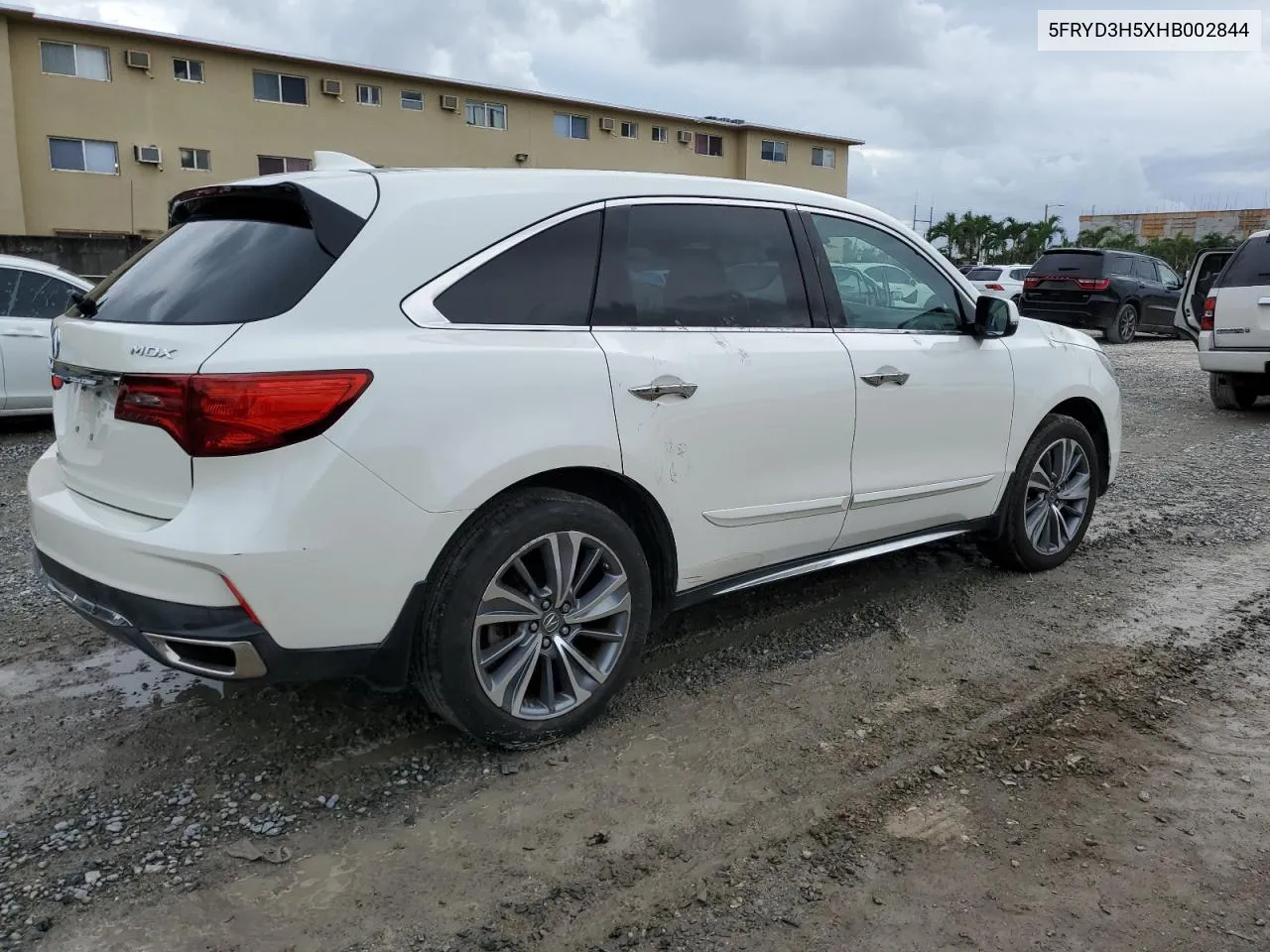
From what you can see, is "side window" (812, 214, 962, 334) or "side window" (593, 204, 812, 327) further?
"side window" (812, 214, 962, 334)

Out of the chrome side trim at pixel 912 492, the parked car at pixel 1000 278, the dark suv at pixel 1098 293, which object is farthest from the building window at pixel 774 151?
the chrome side trim at pixel 912 492

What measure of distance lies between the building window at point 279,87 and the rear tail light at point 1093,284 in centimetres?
2306

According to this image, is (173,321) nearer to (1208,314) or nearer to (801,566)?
(801,566)

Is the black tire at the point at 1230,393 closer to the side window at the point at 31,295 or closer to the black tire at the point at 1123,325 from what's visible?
the black tire at the point at 1123,325

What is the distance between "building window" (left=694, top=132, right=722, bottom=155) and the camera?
39650 mm

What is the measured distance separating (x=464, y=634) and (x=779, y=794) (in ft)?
3.39

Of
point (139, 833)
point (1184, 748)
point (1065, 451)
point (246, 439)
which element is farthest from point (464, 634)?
point (1065, 451)

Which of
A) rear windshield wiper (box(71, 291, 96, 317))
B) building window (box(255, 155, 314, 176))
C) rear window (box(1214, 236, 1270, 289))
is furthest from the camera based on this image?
building window (box(255, 155, 314, 176))

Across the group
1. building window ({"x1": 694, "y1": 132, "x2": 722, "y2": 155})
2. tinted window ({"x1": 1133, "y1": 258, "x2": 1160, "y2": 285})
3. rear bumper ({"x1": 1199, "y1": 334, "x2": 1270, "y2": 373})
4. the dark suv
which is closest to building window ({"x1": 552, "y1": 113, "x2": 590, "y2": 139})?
building window ({"x1": 694, "y1": 132, "x2": 722, "y2": 155})

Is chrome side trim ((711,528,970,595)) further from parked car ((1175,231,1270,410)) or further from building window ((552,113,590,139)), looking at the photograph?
building window ((552,113,590,139))

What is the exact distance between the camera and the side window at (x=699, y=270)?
330cm

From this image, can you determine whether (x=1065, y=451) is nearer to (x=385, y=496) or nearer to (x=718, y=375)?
(x=718, y=375)

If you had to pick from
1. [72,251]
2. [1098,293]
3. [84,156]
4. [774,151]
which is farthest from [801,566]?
[774,151]

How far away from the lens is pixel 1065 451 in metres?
4.91
